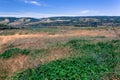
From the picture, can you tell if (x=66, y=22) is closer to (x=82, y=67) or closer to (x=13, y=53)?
(x=13, y=53)

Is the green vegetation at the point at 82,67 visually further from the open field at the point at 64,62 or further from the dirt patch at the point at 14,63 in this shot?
the dirt patch at the point at 14,63

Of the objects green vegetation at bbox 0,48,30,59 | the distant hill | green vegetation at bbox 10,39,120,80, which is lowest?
the distant hill

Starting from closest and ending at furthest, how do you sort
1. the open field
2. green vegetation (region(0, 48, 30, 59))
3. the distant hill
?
1. the open field
2. green vegetation (region(0, 48, 30, 59))
3. the distant hill

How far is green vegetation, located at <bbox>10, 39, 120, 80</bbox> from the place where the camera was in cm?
2064

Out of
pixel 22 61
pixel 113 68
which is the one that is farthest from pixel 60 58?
pixel 113 68

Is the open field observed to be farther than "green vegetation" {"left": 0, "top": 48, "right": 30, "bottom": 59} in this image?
No

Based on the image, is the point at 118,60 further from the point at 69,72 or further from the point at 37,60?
the point at 37,60

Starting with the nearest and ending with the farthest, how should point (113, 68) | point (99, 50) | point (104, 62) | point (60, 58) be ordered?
point (113, 68) → point (104, 62) → point (60, 58) → point (99, 50)

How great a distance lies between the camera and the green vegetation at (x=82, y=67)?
20.6 meters

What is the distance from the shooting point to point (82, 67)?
22.8 m

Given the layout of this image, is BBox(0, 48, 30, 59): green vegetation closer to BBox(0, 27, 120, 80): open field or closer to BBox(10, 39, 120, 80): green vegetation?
BBox(0, 27, 120, 80): open field

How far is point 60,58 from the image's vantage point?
1035 inches

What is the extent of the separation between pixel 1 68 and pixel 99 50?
11643 mm

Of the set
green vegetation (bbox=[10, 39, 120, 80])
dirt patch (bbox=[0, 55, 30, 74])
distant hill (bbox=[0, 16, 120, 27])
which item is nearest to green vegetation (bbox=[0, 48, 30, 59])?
dirt patch (bbox=[0, 55, 30, 74])
